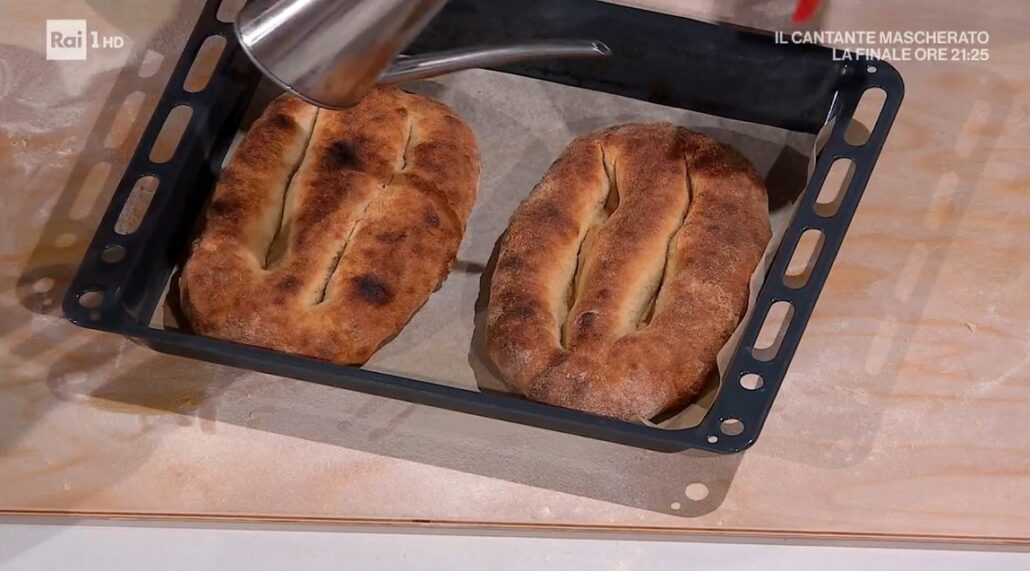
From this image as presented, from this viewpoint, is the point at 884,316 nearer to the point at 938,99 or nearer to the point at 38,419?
the point at 938,99

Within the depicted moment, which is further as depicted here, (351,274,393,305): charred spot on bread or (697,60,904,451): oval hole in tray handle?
(351,274,393,305): charred spot on bread

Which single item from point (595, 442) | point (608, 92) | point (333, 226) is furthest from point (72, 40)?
point (595, 442)

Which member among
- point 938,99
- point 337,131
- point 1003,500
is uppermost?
point 938,99

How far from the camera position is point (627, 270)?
100cm

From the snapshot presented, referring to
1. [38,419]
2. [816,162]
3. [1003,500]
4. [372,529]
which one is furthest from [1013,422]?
[38,419]

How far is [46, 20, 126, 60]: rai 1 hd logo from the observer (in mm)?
1183

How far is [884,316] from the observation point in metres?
1.03

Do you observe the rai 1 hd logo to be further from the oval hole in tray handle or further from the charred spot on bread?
the oval hole in tray handle

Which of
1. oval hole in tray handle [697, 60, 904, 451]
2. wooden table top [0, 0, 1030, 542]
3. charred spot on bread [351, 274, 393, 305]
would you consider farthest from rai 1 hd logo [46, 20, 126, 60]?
oval hole in tray handle [697, 60, 904, 451]

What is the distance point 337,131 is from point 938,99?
62 cm

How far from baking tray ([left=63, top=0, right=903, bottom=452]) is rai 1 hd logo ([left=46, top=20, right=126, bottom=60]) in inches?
6.2

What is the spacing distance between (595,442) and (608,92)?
392 millimetres

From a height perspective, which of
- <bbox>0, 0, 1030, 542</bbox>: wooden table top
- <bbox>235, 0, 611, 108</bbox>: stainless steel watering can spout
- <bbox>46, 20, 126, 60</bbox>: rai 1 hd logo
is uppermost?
<bbox>235, 0, 611, 108</bbox>: stainless steel watering can spout

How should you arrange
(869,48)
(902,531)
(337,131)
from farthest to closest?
(869,48), (337,131), (902,531)
